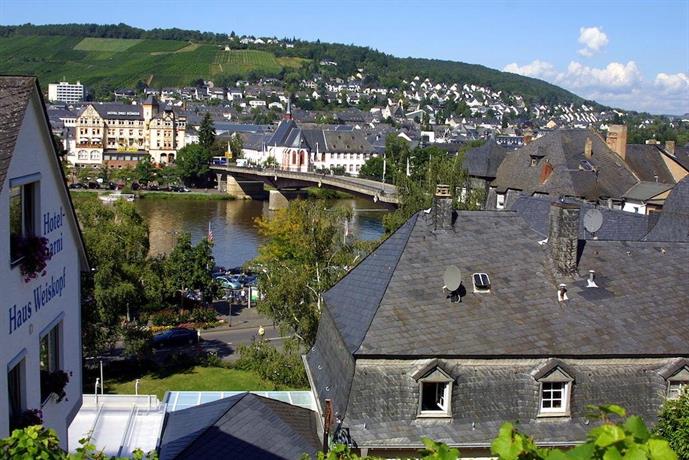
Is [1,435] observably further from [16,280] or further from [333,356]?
[333,356]

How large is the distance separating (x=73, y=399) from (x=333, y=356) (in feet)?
17.8

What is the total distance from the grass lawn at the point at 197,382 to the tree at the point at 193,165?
277 ft

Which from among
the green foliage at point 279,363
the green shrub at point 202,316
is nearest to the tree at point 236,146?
the green shrub at point 202,316

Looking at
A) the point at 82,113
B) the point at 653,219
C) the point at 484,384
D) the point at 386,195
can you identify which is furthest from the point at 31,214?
the point at 82,113

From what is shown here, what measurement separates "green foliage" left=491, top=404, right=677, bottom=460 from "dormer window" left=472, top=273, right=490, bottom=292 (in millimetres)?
10807

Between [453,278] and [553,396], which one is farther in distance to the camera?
[453,278]

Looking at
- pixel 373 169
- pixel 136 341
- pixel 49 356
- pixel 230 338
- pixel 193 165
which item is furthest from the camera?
pixel 193 165

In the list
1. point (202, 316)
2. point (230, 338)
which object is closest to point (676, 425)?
point (230, 338)

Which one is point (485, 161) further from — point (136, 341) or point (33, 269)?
point (33, 269)

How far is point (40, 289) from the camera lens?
10.5m

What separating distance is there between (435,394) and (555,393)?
2.23 metres

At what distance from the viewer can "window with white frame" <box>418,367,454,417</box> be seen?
14477mm

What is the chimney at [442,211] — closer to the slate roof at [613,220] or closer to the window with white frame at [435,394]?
the window with white frame at [435,394]

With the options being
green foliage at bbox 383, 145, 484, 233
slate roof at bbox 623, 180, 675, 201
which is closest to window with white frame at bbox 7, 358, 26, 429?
green foliage at bbox 383, 145, 484, 233
